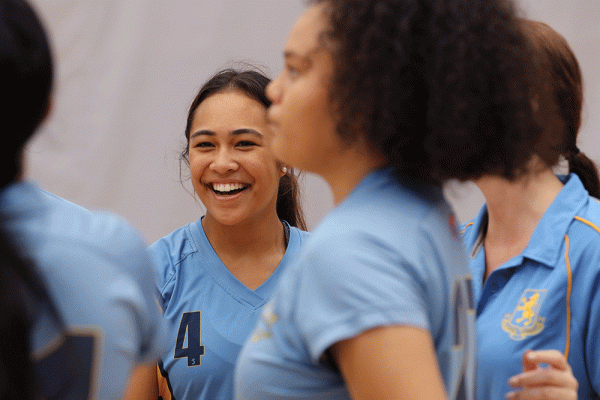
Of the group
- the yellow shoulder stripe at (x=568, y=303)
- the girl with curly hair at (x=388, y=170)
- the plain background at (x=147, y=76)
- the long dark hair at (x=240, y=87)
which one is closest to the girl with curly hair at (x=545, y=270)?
the yellow shoulder stripe at (x=568, y=303)

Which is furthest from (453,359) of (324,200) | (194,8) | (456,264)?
(194,8)

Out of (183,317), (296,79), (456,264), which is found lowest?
(183,317)

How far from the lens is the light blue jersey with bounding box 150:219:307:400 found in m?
1.49

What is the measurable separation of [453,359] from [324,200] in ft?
7.38

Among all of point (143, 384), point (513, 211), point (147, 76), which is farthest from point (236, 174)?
point (147, 76)

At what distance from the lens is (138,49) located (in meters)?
2.80

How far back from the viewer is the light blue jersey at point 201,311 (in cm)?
149

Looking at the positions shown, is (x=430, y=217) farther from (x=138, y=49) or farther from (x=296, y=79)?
(x=138, y=49)

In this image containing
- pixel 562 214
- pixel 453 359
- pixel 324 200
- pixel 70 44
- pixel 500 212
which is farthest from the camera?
pixel 324 200

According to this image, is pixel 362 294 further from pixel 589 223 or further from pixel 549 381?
pixel 589 223

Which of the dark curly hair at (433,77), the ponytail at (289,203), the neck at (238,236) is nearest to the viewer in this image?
the dark curly hair at (433,77)

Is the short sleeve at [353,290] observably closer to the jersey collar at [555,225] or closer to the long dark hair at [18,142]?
the long dark hair at [18,142]

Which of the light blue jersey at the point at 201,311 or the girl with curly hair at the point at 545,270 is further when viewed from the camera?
the light blue jersey at the point at 201,311

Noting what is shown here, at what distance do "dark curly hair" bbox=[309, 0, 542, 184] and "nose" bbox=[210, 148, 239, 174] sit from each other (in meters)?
0.92
